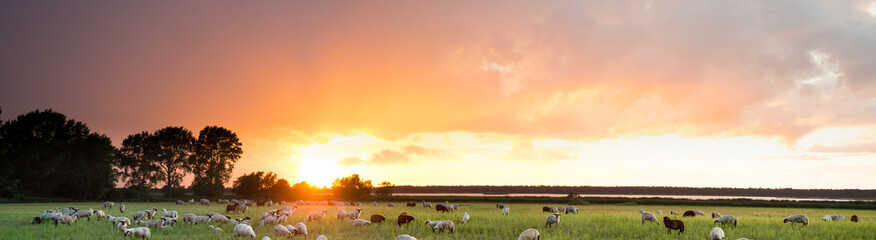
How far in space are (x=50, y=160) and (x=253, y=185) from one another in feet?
115

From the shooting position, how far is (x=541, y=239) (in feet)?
83.1

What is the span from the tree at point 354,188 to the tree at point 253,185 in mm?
15431

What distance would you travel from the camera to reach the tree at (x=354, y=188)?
110062 millimetres

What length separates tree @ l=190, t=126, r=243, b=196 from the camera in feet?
364

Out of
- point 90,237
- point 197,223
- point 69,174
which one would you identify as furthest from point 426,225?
point 69,174

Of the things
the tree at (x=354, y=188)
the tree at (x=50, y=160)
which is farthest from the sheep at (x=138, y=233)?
the tree at (x=354, y=188)

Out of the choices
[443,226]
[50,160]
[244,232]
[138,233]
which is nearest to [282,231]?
[244,232]

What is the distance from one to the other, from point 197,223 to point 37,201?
6883 centimetres

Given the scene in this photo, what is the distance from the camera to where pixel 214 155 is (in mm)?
114938

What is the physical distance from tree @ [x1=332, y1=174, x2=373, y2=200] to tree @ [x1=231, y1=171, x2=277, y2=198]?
1543 centimetres

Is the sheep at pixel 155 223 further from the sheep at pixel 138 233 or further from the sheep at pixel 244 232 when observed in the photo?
the sheep at pixel 244 232

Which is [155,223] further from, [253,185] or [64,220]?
[253,185]

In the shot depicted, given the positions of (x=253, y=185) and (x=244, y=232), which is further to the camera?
(x=253, y=185)

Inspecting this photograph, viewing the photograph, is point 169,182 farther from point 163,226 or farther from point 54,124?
point 163,226
